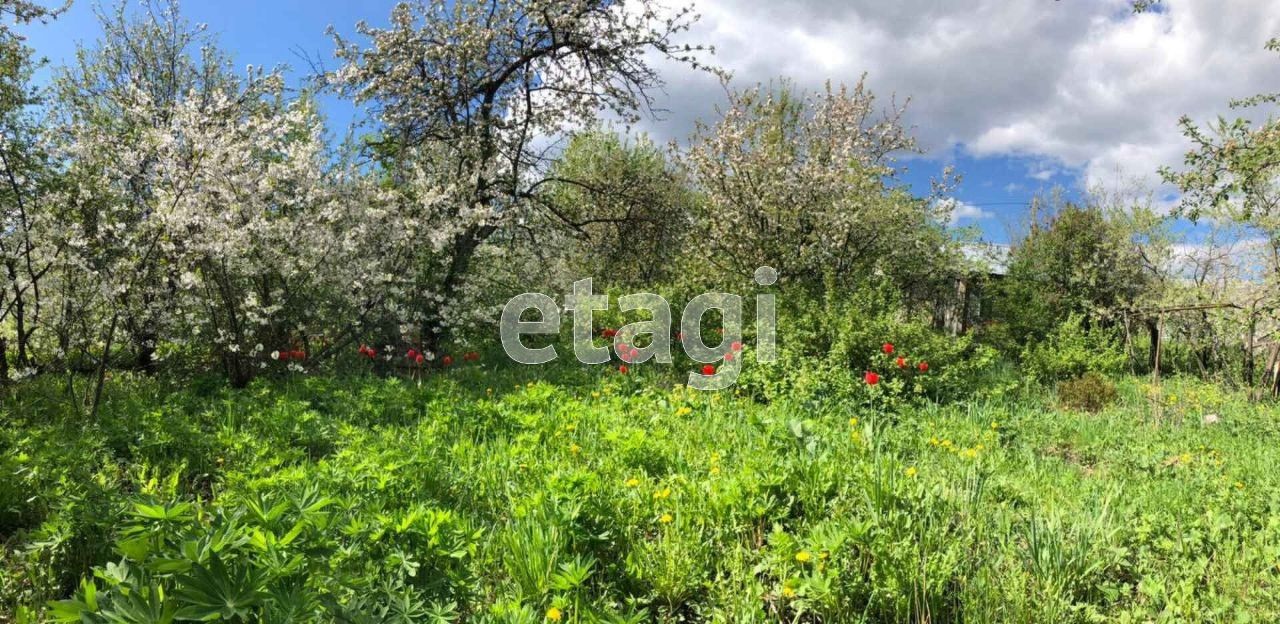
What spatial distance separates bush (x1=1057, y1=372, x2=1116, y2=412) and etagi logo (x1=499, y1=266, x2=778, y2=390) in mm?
3292

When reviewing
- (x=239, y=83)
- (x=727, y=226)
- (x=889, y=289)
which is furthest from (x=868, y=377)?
(x=239, y=83)

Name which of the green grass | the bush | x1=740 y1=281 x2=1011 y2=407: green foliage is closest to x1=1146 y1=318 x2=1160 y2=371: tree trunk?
the bush

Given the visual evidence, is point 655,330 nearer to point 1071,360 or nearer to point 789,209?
point 789,209

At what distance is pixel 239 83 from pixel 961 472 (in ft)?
33.3

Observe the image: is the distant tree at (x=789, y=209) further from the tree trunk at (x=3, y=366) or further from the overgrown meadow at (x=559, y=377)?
the tree trunk at (x=3, y=366)

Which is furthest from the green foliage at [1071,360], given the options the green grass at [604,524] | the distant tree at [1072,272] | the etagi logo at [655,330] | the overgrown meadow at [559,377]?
the green grass at [604,524]

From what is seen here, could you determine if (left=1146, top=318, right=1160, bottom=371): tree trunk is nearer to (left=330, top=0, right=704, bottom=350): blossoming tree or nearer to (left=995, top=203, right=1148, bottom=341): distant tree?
(left=995, top=203, right=1148, bottom=341): distant tree

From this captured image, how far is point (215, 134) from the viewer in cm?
579

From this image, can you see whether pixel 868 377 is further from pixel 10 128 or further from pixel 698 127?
pixel 10 128

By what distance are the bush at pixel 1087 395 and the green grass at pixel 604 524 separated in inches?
90.5

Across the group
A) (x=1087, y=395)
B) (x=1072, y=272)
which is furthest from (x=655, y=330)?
(x=1072, y=272)

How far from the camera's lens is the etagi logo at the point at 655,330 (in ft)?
22.0

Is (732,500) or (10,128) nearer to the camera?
(732,500)

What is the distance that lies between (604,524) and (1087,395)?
661 centimetres
